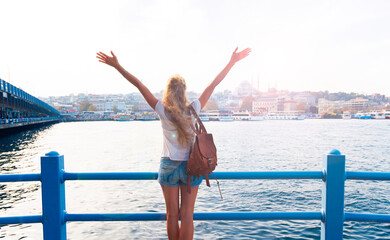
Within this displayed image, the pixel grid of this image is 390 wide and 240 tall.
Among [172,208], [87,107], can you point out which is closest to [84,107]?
[87,107]

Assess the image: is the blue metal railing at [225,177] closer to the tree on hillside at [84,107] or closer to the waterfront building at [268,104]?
the waterfront building at [268,104]

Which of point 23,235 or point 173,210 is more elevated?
point 173,210

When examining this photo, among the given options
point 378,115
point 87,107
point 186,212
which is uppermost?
point 87,107

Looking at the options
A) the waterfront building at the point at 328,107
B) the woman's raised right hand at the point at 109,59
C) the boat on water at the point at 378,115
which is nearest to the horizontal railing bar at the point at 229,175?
the woman's raised right hand at the point at 109,59

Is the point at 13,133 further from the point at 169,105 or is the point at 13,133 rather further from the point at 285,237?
the point at 169,105

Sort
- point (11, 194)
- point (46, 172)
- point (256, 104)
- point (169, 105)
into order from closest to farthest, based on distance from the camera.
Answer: point (169, 105), point (46, 172), point (11, 194), point (256, 104)

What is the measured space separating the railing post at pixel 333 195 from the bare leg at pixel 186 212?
3.86 ft

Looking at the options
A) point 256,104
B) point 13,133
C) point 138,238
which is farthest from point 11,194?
point 256,104

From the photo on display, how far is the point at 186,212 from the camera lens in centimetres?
244

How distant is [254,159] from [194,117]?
20.8m

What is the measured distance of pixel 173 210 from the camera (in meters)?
2.45

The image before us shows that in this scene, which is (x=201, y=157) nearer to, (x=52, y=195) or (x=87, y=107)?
(x=52, y=195)

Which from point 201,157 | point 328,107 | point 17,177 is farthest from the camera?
point 328,107

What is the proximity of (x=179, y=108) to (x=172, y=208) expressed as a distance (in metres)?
0.83
